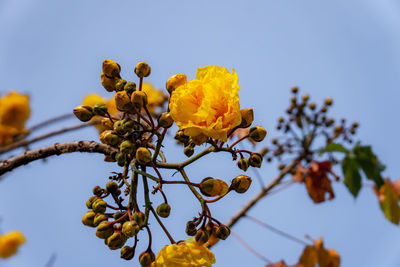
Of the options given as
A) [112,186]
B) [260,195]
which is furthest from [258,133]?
[260,195]

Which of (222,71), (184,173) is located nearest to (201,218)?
(184,173)

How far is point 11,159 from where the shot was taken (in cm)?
153

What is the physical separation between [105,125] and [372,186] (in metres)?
2.87

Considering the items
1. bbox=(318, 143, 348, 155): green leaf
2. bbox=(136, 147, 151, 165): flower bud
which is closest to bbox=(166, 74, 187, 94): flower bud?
bbox=(136, 147, 151, 165): flower bud

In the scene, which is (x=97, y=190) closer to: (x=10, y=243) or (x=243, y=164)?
(x=243, y=164)

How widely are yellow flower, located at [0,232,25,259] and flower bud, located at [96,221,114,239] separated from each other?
20.6ft

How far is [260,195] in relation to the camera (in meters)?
3.46

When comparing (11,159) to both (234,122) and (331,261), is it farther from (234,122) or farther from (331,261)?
(331,261)

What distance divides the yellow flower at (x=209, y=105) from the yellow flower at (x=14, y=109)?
505 cm

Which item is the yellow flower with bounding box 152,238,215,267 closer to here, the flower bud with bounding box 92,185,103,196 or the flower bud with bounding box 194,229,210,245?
the flower bud with bounding box 194,229,210,245

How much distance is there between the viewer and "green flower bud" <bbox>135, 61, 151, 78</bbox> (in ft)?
5.32

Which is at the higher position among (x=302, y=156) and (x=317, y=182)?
(x=302, y=156)

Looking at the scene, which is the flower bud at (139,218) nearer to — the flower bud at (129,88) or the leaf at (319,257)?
the flower bud at (129,88)

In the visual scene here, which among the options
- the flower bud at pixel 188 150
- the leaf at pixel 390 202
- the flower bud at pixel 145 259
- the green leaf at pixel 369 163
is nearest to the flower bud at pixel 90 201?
the flower bud at pixel 145 259
